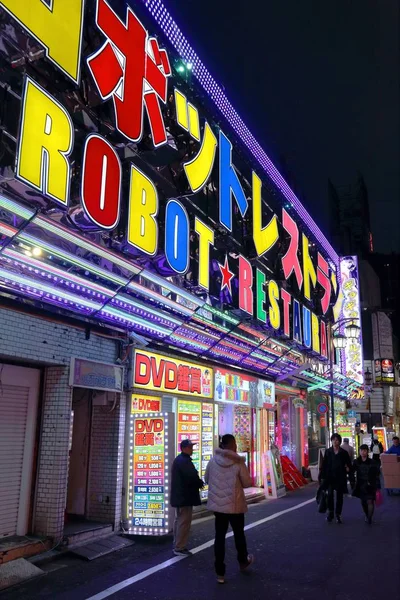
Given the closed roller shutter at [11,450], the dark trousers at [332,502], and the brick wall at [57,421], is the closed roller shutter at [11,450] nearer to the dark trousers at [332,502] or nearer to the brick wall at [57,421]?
the brick wall at [57,421]

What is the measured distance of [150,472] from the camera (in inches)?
401

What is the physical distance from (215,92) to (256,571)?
12564 millimetres

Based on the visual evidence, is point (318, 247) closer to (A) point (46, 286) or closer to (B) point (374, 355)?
(A) point (46, 286)

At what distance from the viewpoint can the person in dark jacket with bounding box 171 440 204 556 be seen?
29.6 ft

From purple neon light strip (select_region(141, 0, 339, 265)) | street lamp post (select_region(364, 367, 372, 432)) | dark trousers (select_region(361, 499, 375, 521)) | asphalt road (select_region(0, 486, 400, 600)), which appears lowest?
asphalt road (select_region(0, 486, 400, 600))

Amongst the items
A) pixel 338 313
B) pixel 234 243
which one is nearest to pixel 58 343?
pixel 234 243

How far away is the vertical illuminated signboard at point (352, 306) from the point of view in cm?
2984

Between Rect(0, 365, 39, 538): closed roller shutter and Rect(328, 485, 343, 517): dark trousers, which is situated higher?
Rect(0, 365, 39, 538): closed roller shutter

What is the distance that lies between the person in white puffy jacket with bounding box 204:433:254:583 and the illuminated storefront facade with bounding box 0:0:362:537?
2810mm

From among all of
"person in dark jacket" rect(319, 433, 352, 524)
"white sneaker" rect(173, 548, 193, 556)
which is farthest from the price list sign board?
"white sneaker" rect(173, 548, 193, 556)

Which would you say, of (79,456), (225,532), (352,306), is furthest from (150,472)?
(352,306)

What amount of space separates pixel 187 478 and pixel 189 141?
8177mm

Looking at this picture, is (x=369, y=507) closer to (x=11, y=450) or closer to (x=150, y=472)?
(x=150, y=472)

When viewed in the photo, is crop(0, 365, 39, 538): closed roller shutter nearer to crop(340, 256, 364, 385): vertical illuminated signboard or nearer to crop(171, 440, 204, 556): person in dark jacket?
crop(171, 440, 204, 556): person in dark jacket
